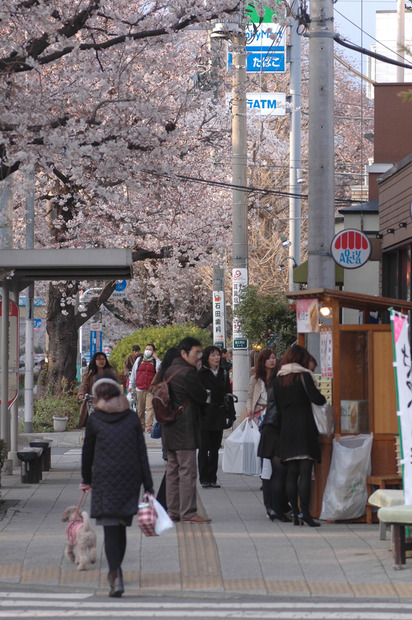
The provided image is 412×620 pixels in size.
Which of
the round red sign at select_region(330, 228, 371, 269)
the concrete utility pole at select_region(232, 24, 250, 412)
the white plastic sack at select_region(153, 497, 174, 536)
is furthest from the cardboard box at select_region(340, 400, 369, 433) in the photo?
the concrete utility pole at select_region(232, 24, 250, 412)

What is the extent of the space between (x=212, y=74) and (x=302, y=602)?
27.9 m

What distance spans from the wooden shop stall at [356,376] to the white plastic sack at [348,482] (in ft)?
0.57

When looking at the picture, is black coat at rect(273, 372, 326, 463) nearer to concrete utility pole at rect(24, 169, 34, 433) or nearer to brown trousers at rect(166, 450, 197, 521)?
brown trousers at rect(166, 450, 197, 521)

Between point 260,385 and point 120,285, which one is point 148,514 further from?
point 120,285

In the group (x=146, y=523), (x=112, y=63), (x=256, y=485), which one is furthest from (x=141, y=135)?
(x=146, y=523)

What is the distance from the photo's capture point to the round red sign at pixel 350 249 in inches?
583

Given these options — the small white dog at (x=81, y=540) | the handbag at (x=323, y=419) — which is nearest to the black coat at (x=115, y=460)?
the small white dog at (x=81, y=540)

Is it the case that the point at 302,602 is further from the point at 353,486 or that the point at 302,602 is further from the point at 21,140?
the point at 21,140

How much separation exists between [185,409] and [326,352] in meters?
1.66

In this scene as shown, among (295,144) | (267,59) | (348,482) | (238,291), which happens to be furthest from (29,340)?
(348,482)

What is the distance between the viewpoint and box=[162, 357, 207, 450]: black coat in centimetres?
1081

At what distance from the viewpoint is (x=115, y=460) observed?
7.87m

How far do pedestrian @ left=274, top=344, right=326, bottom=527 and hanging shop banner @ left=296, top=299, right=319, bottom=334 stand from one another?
79cm

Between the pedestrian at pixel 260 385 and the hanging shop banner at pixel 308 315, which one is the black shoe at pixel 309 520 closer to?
the hanging shop banner at pixel 308 315
